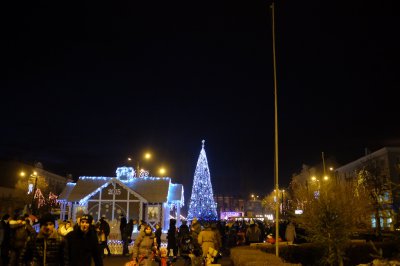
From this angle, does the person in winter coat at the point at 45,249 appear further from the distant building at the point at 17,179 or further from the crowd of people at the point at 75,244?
the distant building at the point at 17,179

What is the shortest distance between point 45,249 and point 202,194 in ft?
154

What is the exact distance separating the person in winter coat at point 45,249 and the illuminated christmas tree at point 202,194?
45.7 metres

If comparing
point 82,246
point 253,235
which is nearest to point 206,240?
point 82,246

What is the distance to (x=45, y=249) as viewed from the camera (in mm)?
7945

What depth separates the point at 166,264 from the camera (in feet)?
43.4

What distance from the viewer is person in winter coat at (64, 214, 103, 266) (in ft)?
24.3

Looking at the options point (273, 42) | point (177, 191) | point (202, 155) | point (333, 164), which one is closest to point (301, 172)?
point (333, 164)

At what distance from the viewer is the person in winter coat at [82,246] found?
24.3 ft

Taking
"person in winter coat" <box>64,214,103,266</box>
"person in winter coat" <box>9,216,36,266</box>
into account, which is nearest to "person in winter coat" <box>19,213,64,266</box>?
"person in winter coat" <box>64,214,103,266</box>

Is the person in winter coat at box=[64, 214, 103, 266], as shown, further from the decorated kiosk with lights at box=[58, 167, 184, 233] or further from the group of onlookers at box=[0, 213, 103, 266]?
the decorated kiosk with lights at box=[58, 167, 184, 233]

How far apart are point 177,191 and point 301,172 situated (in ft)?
200

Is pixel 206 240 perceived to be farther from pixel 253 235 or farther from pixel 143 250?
pixel 253 235

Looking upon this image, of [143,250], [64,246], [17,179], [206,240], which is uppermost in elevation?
[17,179]

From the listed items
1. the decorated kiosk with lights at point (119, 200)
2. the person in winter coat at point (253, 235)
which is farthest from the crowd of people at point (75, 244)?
the decorated kiosk with lights at point (119, 200)
